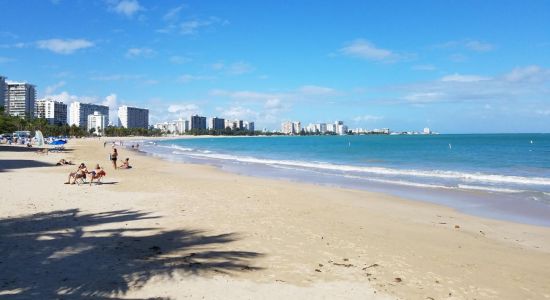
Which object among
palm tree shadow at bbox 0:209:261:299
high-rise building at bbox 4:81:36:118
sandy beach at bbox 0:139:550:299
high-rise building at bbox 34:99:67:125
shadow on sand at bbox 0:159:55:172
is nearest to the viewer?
palm tree shadow at bbox 0:209:261:299

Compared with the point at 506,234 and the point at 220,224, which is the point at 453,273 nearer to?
the point at 506,234

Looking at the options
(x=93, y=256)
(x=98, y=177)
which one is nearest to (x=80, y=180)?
(x=98, y=177)

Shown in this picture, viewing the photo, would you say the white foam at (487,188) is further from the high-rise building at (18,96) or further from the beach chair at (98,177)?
the high-rise building at (18,96)

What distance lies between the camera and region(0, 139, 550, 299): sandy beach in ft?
19.3

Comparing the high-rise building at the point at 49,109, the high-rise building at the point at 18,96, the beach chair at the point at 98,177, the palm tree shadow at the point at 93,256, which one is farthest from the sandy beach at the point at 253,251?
the high-rise building at the point at 49,109

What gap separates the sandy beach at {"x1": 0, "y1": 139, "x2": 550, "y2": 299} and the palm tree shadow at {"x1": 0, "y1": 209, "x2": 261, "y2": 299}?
0.02 meters

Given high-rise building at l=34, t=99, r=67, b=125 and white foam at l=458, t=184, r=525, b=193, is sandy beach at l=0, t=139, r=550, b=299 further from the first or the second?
high-rise building at l=34, t=99, r=67, b=125

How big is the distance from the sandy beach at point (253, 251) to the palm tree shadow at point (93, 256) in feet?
0.07

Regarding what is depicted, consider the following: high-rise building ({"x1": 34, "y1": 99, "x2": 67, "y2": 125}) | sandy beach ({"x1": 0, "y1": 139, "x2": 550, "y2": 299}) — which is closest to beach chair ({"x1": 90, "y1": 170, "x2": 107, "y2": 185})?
sandy beach ({"x1": 0, "y1": 139, "x2": 550, "y2": 299})

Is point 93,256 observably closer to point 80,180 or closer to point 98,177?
point 98,177

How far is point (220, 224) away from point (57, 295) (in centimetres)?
489

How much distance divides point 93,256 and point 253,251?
272cm

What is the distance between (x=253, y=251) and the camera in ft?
25.3

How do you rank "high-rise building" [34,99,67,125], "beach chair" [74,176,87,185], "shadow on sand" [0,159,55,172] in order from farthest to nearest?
1. "high-rise building" [34,99,67,125]
2. "shadow on sand" [0,159,55,172]
3. "beach chair" [74,176,87,185]
